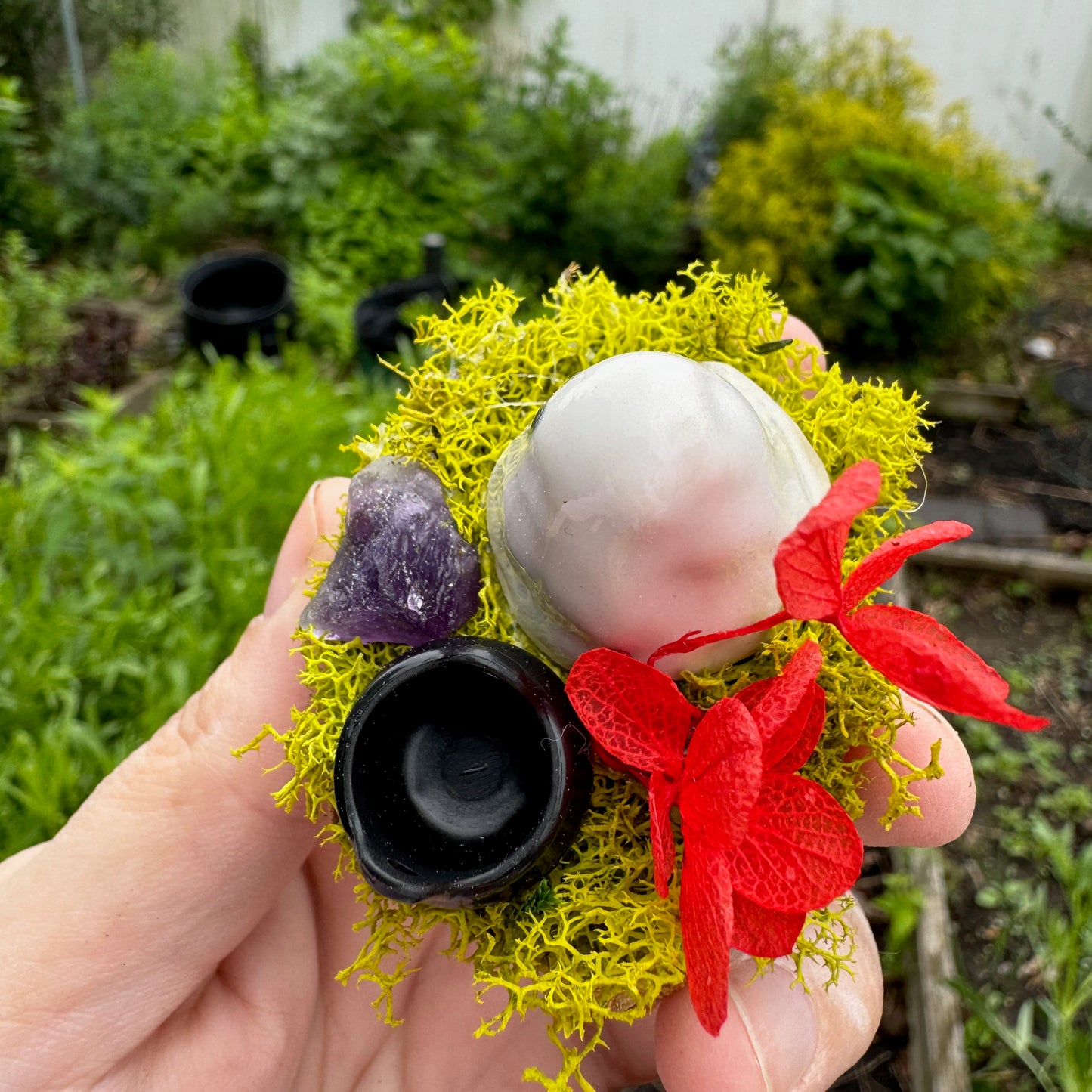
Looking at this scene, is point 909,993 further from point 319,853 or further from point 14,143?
point 14,143

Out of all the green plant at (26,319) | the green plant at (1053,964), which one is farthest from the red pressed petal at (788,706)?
the green plant at (26,319)

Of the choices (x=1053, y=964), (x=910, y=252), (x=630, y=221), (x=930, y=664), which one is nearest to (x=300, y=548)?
(x=930, y=664)

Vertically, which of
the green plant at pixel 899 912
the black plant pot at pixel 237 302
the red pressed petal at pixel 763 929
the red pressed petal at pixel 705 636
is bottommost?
the green plant at pixel 899 912

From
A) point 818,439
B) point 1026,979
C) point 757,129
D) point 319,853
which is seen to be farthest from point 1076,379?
point 319,853

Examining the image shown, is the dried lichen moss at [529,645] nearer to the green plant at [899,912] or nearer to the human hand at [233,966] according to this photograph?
the human hand at [233,966]

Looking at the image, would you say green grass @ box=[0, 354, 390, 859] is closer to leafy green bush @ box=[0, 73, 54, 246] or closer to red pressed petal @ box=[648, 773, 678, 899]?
red pressed petal @ box=[648, 773, 678, 899]
